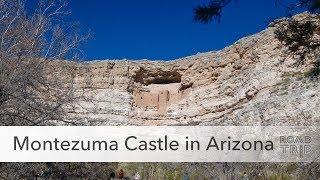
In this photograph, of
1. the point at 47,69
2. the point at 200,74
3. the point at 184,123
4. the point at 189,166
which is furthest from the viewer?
the point at 200,74

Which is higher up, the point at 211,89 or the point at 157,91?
the point at 157,91

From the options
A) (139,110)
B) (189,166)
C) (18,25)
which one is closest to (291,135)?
(189,166)

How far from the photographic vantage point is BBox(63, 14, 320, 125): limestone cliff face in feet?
59.9

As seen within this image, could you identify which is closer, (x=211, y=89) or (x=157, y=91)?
(x=211, y=89)

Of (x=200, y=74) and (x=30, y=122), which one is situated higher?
(x=200, y=74)

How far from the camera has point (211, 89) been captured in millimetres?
28297

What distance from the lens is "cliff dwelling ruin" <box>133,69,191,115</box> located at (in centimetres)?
3278

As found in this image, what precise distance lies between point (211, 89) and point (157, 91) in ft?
22.6

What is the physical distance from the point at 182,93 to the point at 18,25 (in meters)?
24.8

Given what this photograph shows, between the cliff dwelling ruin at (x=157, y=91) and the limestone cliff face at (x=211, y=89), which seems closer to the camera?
the limestone cliff face at (x=211, y=89)

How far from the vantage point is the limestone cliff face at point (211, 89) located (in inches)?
719

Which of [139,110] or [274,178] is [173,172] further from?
[139,110]

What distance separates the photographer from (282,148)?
39.5ft

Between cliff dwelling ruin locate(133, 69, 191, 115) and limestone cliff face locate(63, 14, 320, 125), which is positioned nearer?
limestone cliff face locate(63, 14, 320, 125)
